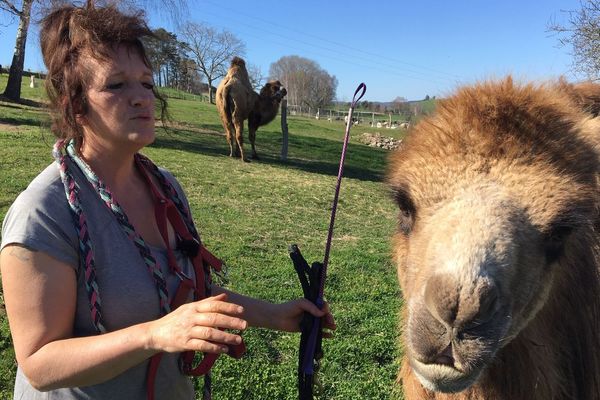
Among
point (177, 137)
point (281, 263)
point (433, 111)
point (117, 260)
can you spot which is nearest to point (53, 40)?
point (117, 260)

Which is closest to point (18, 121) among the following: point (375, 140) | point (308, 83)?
point (375, 140)

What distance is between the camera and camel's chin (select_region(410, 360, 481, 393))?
1.74 m

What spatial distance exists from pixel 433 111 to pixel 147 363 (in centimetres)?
179

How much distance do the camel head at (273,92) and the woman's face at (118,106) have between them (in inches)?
645

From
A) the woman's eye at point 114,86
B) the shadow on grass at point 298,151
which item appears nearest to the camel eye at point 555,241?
the woman's eye at point 114,86

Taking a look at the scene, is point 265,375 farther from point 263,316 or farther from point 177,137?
point 177,137

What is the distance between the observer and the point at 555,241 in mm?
2055

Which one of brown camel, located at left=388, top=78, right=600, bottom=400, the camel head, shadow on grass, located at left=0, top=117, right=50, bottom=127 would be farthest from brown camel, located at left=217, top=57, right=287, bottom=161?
brown camel, located at left=388, top=78, right=600, bottom=400

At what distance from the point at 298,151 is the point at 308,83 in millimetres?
26212

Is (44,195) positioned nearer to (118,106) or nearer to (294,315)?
(118,106)

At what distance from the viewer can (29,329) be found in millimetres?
1616

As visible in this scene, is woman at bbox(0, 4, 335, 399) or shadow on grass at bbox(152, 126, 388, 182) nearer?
woman at bbox(0, 4, 335, 399)

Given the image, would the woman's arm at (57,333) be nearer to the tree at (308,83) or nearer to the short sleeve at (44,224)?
the short sleeve at (44,224)

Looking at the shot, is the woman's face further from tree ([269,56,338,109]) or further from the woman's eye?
tree ([269,56,338,109])
